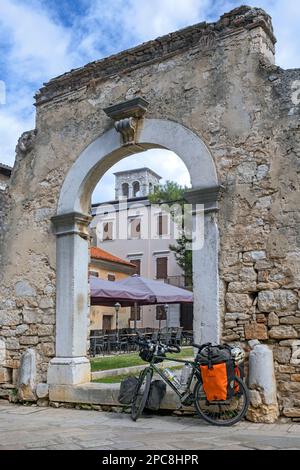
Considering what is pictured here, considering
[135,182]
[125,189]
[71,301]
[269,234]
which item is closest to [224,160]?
[269,234]

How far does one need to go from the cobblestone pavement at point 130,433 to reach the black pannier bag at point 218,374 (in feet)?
1.07

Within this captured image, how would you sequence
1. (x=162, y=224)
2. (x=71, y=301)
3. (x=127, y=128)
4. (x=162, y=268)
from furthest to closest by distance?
(x=162, y=224)
(x=162, y=268)
(x=71, y=301)
(x=127, y=128)

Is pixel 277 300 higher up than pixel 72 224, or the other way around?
pixel 72 224

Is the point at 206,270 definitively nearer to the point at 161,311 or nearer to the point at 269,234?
the point at 269,234

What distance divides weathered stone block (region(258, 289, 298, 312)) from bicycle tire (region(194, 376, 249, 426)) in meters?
0.81

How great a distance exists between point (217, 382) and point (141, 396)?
107cm

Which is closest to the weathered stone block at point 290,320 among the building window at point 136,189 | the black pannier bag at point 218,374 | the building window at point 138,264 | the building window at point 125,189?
the black pannier bag at point 218,374

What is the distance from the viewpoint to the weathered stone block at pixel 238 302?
17.9 ft

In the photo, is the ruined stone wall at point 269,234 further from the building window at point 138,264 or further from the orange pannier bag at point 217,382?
the building window at point 138,264

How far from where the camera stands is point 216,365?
496cm

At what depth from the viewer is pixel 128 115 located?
21.6 ft

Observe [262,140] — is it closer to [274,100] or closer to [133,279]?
[274,100]

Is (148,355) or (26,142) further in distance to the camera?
(26,142)
